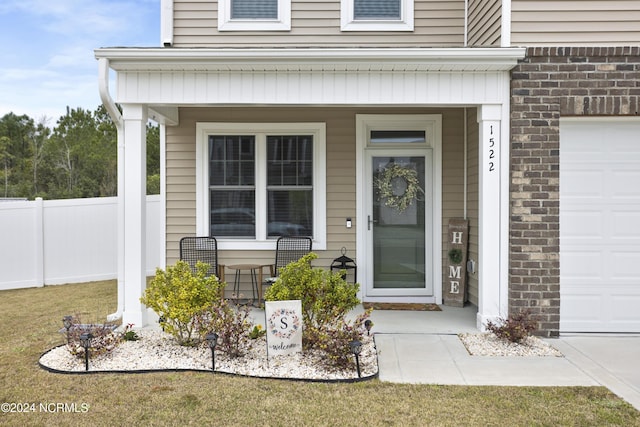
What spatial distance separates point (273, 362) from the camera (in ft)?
15.2

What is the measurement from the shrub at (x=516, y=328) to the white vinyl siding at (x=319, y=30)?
150 inches

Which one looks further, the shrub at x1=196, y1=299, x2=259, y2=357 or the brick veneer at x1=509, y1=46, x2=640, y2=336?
the brick veneer at x1=509, y1=46, x2=640, y2=336

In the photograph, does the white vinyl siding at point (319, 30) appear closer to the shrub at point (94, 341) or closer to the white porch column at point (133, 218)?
the white porch column at point (133, 218)

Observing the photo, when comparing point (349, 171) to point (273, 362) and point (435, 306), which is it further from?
point (273, 362)

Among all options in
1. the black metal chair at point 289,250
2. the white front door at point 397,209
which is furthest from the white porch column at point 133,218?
the white front door at point 397,209

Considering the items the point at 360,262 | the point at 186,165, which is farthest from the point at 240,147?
the point at 360,262

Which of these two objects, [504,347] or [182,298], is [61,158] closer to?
[182,298]

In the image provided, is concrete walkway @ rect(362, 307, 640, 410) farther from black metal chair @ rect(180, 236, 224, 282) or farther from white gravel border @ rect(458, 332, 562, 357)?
black metal chair @ rect(180, 236, 224, 282)

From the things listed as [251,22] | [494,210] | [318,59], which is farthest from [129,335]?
[251,22]

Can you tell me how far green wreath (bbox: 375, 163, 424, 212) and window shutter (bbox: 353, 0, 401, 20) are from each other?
2017mm

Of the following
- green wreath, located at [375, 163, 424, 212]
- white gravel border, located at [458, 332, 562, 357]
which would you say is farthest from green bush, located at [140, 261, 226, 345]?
green wreath, located at [375, 163, 424, 212]

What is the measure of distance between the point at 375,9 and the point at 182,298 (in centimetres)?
467

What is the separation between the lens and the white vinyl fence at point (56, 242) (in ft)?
30.5

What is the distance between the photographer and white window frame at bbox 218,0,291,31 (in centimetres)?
721
